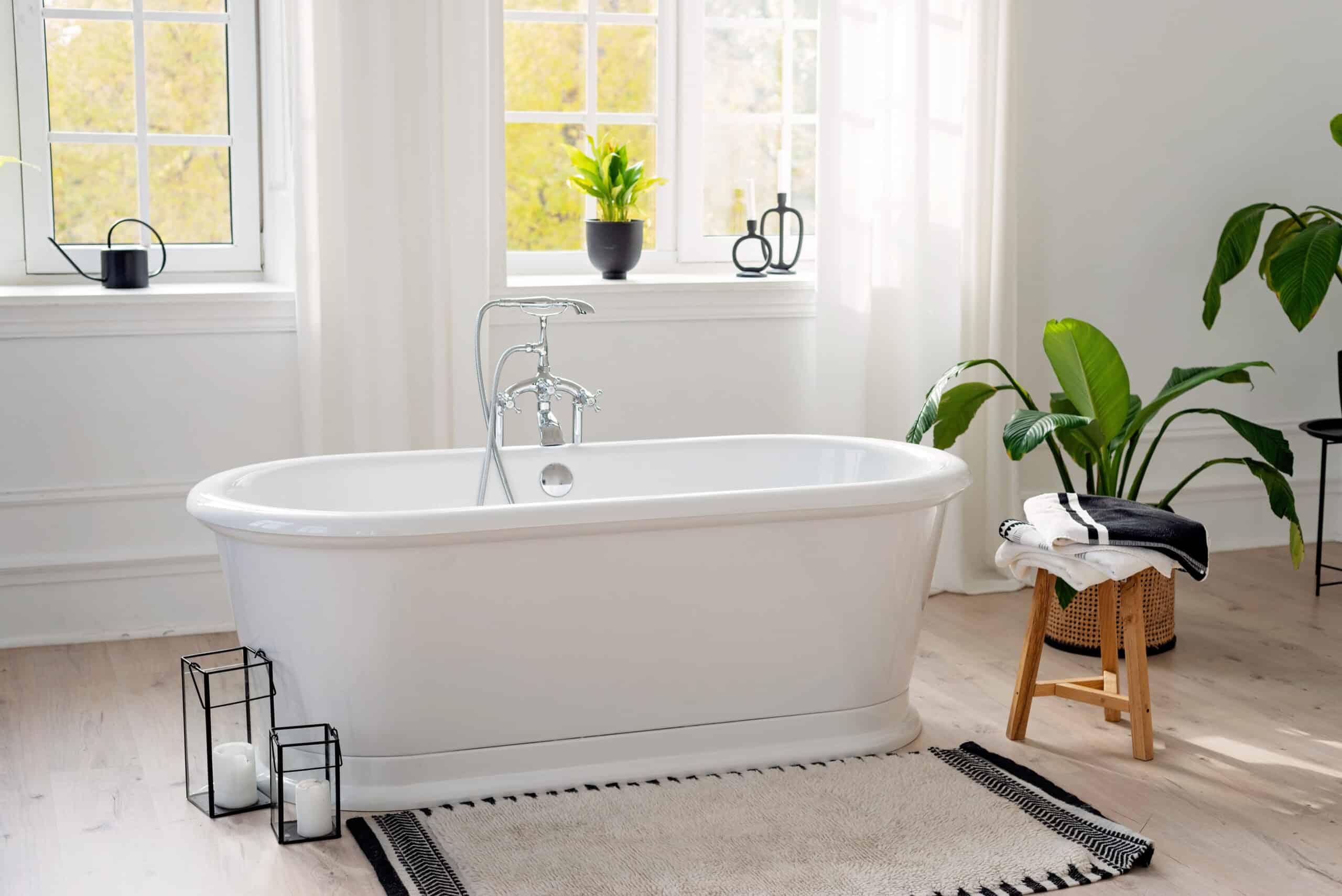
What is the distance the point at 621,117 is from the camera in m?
4.02

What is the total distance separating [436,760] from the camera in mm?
2469

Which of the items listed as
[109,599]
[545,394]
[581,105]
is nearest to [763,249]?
[581,105]

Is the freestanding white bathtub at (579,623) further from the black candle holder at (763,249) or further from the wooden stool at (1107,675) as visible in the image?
the black candle holder at (763,249)

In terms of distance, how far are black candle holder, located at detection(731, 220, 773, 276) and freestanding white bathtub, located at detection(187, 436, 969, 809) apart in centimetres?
134

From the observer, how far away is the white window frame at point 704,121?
4.04m

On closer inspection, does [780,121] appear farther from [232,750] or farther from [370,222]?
[232,750]

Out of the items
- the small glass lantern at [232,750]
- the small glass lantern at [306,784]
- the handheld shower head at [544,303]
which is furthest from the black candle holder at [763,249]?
the small glass lantern at [306,784]

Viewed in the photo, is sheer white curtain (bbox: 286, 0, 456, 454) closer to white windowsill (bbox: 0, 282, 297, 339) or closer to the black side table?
white windowsill (bbox: 0, 282, 297, 339)

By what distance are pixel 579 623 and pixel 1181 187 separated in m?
2.70

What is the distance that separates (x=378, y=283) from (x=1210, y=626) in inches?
93.1

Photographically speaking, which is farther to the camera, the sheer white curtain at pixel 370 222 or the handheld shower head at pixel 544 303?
the sheer white curtain at pixel 370 222

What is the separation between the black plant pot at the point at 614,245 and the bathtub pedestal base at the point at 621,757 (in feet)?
5.19

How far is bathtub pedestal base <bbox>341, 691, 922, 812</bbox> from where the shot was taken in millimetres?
2451

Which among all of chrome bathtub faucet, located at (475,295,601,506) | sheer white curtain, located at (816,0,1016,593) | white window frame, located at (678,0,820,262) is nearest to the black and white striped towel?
chrome bathtub faucet, located at (475,295,601,506)
